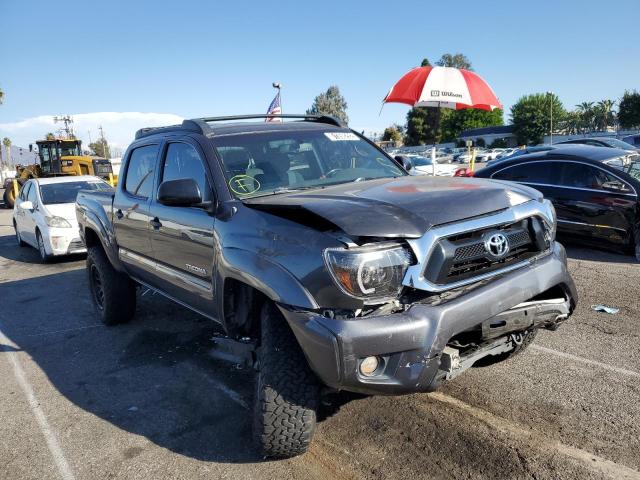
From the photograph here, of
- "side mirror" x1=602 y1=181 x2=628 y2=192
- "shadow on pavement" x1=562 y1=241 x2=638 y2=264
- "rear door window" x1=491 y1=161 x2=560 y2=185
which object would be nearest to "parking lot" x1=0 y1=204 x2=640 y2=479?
"shadow on pavement" x1=562 y1=241 x2=638 y2=264

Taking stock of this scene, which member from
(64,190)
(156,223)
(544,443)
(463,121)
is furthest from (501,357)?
(463,121)

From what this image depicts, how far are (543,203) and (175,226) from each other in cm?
258

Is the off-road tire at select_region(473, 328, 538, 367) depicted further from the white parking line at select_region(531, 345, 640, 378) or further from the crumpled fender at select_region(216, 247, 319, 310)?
the crumpled fender at select_region(216, 247, 319, 310)

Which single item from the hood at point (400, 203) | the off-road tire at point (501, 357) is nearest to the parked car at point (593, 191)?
the off-road tire at point (501, 357)

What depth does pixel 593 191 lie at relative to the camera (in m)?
7.54

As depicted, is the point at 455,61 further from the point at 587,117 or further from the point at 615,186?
the point at 615,186

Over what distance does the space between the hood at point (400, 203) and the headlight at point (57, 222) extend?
7451mm

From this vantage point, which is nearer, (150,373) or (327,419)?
(327,419)

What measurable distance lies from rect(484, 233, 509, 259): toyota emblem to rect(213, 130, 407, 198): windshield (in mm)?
1346

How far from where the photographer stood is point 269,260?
282 centimetres

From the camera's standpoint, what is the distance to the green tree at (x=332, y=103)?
268 ft

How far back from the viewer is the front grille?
2.61 meters

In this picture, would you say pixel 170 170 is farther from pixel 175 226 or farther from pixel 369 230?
pixel 369 230

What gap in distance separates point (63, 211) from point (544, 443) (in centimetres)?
931
